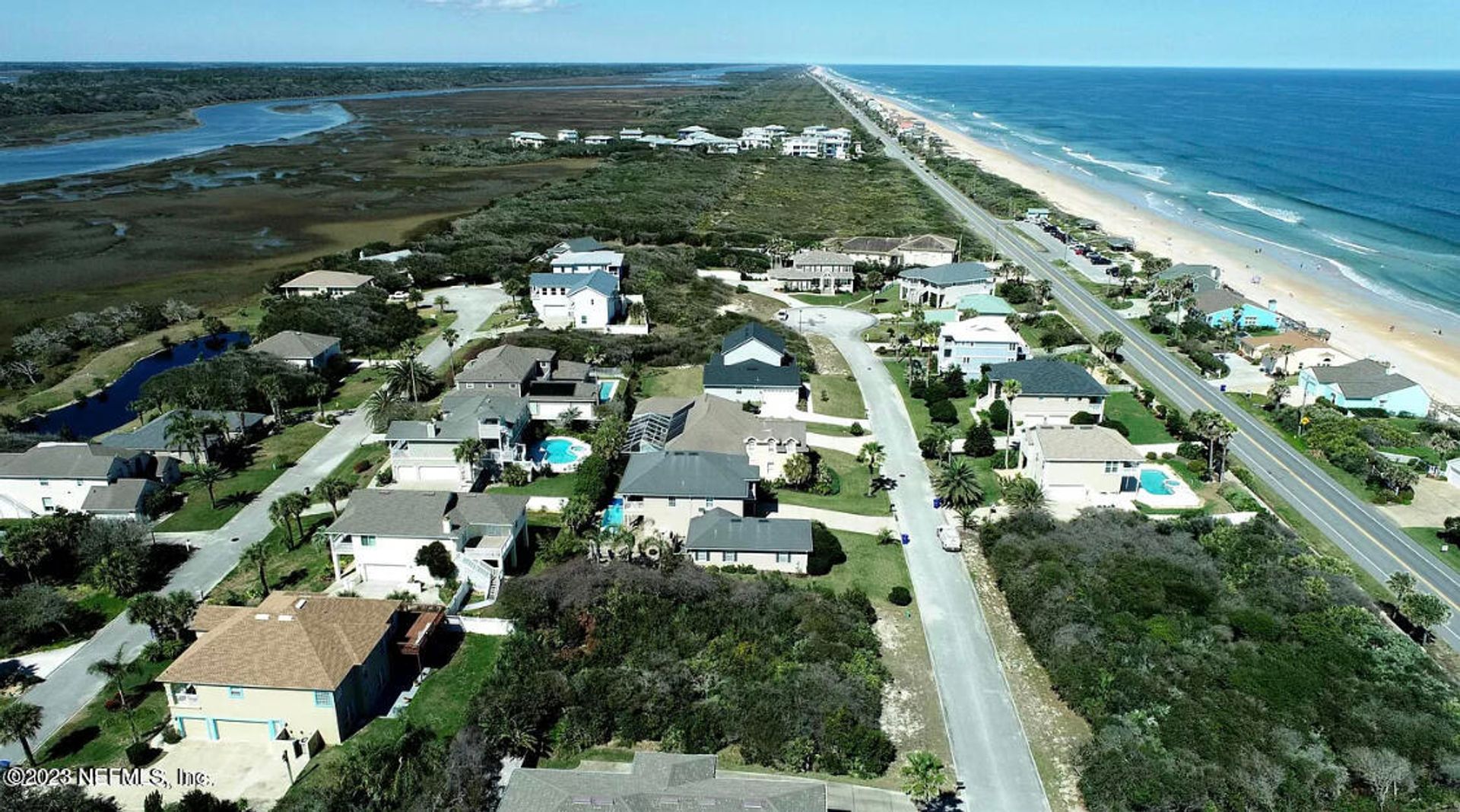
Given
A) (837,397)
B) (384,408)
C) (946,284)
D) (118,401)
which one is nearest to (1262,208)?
A: (946,284)

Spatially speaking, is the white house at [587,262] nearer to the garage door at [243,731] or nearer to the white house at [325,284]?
the white house at [325,284]

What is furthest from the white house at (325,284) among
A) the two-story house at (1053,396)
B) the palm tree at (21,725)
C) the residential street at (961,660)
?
the two-story house at (1053,396)

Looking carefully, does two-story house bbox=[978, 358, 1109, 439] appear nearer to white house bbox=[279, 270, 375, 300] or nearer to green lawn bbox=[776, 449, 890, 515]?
green lawn bbox=[776, 449, 890, 515]

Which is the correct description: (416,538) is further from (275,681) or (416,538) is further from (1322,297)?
(1322,297)

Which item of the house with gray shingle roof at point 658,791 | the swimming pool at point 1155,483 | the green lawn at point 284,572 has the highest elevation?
the house with gray shingle roof at point 658,791

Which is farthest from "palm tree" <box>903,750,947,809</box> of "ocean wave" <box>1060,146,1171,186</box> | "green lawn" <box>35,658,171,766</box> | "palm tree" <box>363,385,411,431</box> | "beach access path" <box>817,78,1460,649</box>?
"ocean wave" <box>1060,146,1171,186</box>

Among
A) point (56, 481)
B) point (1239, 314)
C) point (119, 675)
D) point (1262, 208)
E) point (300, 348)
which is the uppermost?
point (1262, 208)
